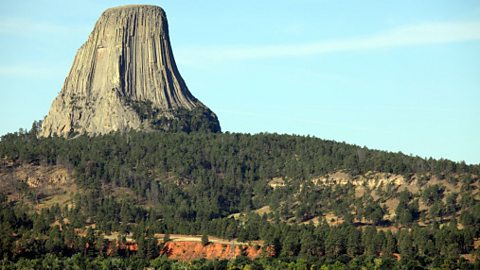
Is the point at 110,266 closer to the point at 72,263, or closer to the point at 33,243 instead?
the point at 72,263

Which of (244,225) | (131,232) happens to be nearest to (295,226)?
(244,225)

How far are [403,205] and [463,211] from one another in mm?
11404

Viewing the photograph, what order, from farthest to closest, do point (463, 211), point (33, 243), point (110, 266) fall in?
point (463, 211)
point (33, 243)
point (110, 266)

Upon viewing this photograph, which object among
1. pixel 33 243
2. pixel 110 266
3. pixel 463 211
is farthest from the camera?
pixel 463 211

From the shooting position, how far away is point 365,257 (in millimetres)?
168625

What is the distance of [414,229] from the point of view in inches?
7111

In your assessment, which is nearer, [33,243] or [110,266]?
[110,266]

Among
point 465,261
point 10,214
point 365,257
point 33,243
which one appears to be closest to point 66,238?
point 33,243

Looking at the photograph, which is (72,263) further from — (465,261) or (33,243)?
(465,261)

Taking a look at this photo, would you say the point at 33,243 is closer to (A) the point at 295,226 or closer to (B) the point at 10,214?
(B) the point at 10,214

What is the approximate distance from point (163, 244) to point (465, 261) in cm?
4527

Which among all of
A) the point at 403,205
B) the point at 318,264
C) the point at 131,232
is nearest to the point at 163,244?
the point at 131,232

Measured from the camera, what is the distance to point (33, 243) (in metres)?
177

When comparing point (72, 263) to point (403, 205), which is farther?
point (403, 205)
